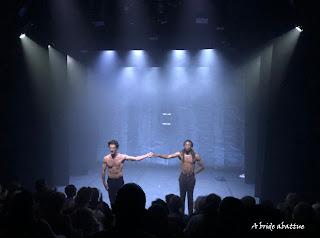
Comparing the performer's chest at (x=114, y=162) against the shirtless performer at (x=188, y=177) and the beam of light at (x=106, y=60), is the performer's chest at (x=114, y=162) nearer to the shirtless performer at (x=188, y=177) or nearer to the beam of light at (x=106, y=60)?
the shirtless performer at (x=188, y=177)

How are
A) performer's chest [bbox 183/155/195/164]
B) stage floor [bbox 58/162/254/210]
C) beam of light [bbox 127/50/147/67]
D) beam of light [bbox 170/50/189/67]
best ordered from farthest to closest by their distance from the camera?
beam of light [bbox 127/50/147/67]
beam of light [bbox 170/50/189/67]
stage floor [bbox 58/162/254/210]
performer's chest [bbox 183/155/195/164]

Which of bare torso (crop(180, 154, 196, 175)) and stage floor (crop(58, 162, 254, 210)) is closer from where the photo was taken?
bare torso (crop(180, 154, 196, 175))

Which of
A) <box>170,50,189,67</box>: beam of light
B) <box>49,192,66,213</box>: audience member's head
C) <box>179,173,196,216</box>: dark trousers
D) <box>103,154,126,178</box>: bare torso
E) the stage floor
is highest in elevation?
<box>170,50,189,67</box>: beam of light

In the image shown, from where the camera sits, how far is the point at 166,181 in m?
13.6

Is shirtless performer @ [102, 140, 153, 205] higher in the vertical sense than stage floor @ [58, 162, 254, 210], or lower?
higher

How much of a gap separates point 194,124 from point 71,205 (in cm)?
1294

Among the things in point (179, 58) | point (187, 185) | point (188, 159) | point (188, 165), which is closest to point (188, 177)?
point (187, 185)

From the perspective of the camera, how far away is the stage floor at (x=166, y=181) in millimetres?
11812

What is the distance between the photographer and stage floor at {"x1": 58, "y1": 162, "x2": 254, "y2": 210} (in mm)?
11812

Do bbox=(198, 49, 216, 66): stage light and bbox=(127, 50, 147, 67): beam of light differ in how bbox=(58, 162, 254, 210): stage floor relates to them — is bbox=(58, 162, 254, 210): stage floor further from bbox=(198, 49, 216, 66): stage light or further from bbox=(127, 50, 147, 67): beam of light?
bbox=(198, 49, 216, 66): stage light

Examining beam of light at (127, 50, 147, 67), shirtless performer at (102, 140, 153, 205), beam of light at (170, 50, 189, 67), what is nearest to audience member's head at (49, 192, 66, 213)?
shirtless performer at (102, 140, 153, 205)

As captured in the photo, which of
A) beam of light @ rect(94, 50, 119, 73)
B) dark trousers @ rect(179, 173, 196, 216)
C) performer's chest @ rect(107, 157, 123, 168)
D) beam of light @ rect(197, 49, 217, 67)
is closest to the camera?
performer's chest @ rect(107, 157, 123, 168)

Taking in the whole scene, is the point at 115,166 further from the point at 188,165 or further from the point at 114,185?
the point at 188,165

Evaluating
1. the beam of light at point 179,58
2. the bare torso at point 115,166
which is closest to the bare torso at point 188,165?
the bare torso at point 115,166
